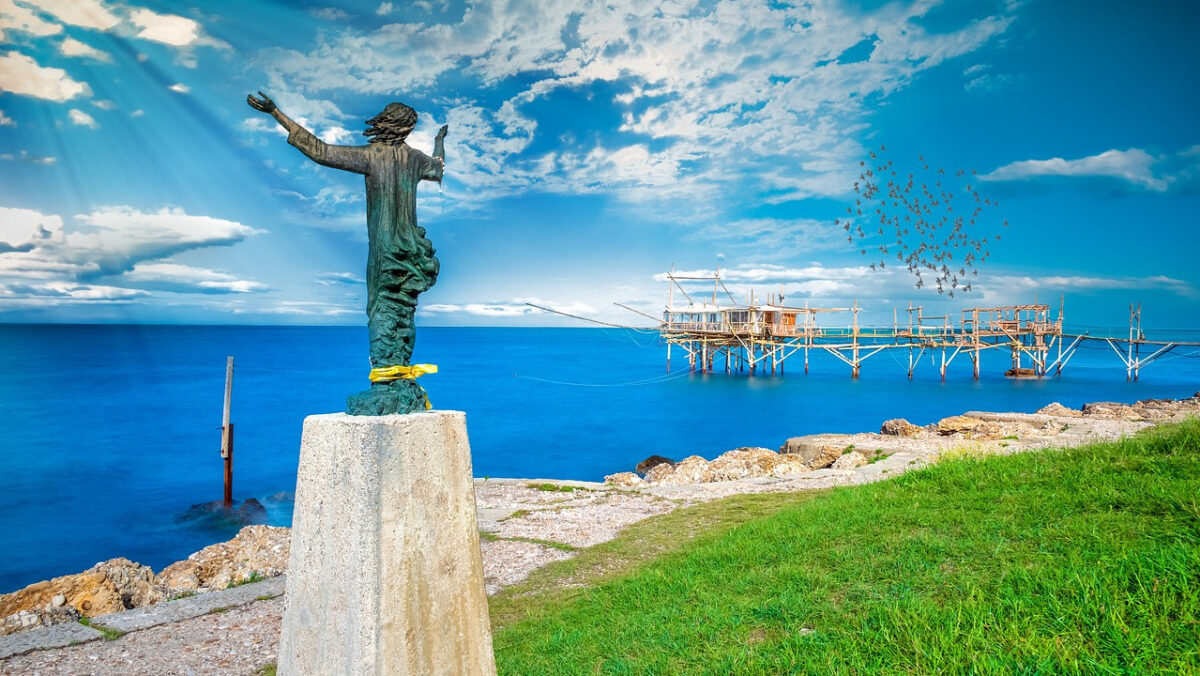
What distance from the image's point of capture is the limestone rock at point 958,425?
17.5 metres

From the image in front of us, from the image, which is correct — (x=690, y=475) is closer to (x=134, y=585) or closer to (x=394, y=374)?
(x=134, y=585)

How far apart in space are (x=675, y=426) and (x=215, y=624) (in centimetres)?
2974

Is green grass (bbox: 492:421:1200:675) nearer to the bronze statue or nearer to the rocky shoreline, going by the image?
the rocky shoreline

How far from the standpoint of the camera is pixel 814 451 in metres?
16.7

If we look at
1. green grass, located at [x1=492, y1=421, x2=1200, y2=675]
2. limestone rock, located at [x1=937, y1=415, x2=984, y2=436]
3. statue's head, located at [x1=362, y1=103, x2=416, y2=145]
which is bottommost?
limestone rock, located at [x1=937, y1=415, x2=984, y2=436]

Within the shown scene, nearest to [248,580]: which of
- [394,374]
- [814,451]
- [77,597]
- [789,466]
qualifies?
[77,597]

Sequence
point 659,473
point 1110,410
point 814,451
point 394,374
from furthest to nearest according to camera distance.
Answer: point 1110,410, point 659,473, point 814,451, point 394,374

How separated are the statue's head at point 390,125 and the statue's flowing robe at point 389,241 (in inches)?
1.6

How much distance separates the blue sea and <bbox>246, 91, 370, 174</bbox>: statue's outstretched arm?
15.8 metres

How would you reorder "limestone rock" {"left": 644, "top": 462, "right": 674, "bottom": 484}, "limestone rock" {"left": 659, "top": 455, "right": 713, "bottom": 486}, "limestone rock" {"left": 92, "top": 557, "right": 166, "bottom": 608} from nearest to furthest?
"limestone rock" {"left": 92, "top": 557, "right": 166, "bottom": 608}, "limestone rock" {"left": 659, "top": 455, "right": 713, "bottom": 486}, "limestone rock" {"left": 644, "top": 462, "right": 674, "bottom": 484}

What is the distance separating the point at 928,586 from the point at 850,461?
32.5 feet

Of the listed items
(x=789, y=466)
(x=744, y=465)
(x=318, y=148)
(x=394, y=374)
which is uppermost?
(x=318, y=148)

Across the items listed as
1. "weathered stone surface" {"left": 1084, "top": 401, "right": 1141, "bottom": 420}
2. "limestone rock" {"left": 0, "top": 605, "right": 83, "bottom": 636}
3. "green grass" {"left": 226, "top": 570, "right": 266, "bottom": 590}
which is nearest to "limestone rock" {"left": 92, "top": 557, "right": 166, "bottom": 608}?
"limestone rock" {"left": 0, "top": 605, "right": 83, "bottom": 636}

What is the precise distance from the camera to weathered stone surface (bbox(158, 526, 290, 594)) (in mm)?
8555
